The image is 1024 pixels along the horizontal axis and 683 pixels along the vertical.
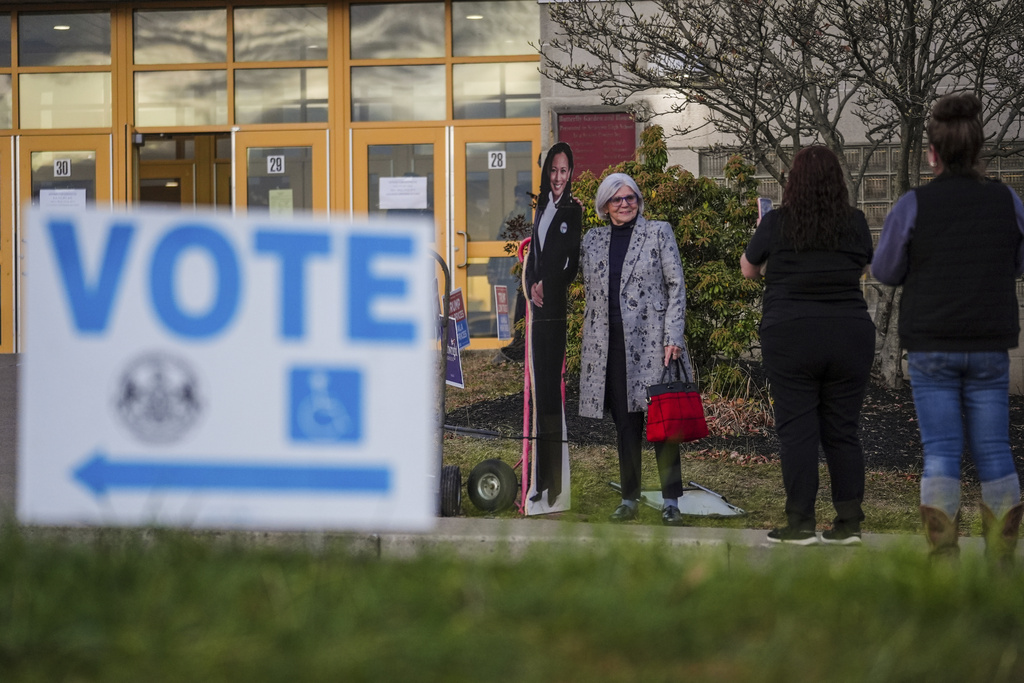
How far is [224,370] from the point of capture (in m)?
2.91

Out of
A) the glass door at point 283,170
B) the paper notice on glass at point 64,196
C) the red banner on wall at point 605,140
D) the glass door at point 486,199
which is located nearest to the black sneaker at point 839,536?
the red banner on wall at point 605,140

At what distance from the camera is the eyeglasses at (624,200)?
558cm

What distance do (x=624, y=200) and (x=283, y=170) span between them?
8902 mm

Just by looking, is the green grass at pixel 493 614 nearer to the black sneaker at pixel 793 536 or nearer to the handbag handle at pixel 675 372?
the black sneaker at pixel 793 536

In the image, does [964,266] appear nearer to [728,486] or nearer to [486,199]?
[728,486]

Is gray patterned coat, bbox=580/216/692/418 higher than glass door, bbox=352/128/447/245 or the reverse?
the reverse

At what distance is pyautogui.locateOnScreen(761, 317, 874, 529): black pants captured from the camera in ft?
14.8

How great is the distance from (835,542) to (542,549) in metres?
1.34

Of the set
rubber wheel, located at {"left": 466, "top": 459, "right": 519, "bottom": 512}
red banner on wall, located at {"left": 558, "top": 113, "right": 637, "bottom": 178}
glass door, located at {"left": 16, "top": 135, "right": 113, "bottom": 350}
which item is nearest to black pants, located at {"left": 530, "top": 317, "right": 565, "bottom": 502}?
rubber wheel, located at {"left": 466, "top": 459, "right": 519, "bottom": 512}

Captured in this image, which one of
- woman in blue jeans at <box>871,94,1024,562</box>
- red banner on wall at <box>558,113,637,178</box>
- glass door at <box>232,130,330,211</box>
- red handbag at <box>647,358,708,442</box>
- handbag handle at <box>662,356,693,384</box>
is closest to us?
woman in blue jeans at <box>871,94,1024,562</box>

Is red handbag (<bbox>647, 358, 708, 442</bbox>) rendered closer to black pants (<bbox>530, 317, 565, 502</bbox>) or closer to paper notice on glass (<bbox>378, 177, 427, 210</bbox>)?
black pants (<bbox>530, 317, 565, 502</bbox>)

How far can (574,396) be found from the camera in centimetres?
965

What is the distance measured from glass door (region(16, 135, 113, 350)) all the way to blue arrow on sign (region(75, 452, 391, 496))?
11.8 meters

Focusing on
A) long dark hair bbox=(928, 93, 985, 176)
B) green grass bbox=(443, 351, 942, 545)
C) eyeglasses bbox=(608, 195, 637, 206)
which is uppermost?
long dark hair bbox=(928, 93, 985, 176)
